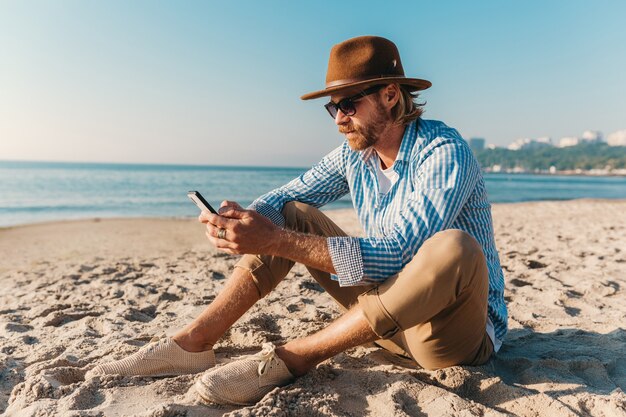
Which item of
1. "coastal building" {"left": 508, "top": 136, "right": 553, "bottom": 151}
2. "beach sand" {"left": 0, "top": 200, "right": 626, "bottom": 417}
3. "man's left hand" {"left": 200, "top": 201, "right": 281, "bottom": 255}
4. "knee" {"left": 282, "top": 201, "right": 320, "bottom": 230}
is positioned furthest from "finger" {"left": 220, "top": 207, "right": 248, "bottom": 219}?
"coastal building" {"left": 508, "top": 136, "right": 553, "bottom": 151}

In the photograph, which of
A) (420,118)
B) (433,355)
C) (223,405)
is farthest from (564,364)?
(223,405)

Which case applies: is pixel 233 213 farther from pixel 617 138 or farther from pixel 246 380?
pixel 617 138

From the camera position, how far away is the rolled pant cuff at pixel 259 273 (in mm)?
2482

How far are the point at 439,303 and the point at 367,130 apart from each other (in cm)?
105

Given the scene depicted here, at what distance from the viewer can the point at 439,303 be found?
187cm

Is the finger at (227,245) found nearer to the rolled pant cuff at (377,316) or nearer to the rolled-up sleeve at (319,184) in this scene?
the rolled pant cuff at (377,316)

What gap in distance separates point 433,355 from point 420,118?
122cm

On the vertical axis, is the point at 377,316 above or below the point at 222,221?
below

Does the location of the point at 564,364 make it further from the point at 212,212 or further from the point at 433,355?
the point at 212,212

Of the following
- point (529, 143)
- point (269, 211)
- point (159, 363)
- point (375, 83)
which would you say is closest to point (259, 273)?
point (269, 211)

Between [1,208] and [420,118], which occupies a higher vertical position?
[420,118]

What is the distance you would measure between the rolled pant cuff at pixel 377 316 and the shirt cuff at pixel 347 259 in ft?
0.29

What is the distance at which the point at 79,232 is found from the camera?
10.1 m

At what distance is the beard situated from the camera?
2.54 m
